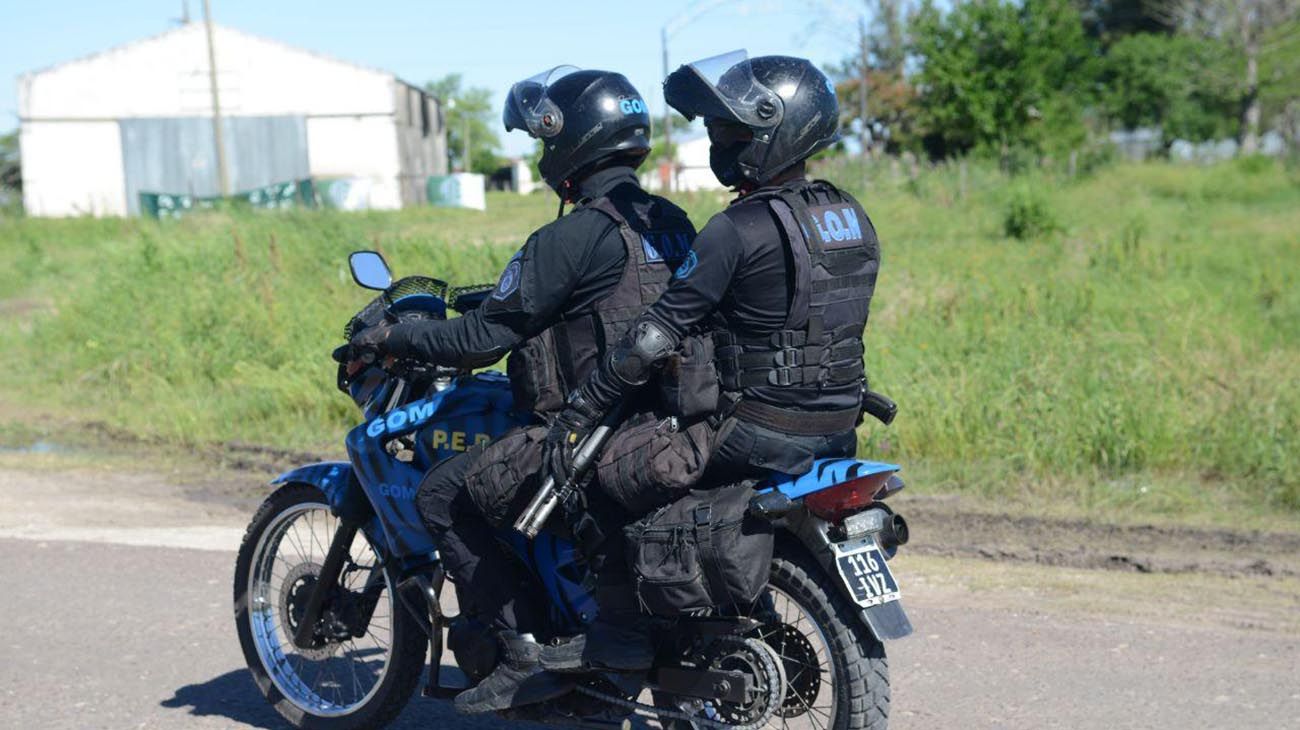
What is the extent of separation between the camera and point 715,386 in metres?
3.74

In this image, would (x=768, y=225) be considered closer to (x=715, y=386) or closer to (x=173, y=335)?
(x=715, y=386)

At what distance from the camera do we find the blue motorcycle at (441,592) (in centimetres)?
370

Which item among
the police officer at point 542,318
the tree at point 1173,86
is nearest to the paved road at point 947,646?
the police officer at point 542,318

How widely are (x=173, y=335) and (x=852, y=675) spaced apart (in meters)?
10.2

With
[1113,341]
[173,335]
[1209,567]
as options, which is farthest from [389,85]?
[1209,567]

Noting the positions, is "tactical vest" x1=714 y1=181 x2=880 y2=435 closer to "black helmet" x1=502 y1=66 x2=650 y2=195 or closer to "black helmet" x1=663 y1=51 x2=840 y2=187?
"black helmet" x1=663 y1=51 x2=840 y2=187

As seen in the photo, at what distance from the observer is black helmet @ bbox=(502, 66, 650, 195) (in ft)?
13.5

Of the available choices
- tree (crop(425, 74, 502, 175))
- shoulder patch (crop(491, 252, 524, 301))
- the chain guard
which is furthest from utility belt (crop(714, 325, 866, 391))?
tree (crop(425, 74, 502, 175))

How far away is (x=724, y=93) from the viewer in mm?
3799

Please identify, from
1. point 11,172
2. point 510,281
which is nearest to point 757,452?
point 510,281

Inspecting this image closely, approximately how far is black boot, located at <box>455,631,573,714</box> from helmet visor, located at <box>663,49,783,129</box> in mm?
1535

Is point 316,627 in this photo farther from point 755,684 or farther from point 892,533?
point 892,533

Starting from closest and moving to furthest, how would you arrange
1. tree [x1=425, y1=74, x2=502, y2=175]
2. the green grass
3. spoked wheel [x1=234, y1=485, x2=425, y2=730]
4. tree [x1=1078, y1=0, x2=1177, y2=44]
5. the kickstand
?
the kickstand → spoked wheel [x1=234, y1=485, x2=425, y2=730] → the green grass → tree [x1=1078, y1=0, x2=1177, y2=44] → tree [x1=425, y1=74, x2=502, y2=175]

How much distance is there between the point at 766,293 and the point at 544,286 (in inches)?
24.4
